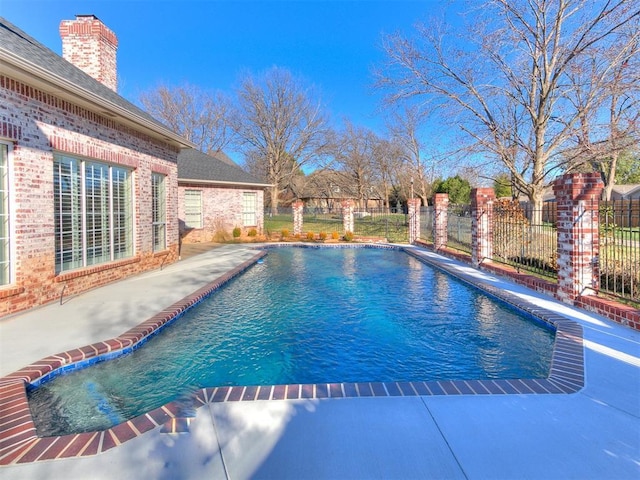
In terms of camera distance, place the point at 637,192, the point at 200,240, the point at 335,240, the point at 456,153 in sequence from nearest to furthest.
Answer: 1. the point at 456,153
2. the point at 200,240
3. the point at 335,240
4. the point at 637,192

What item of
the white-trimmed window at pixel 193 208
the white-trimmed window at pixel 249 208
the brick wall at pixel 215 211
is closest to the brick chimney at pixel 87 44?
the brick wall at pixel 215 211

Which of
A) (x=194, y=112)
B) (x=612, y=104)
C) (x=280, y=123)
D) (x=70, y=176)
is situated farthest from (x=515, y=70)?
(x=194, y=112)

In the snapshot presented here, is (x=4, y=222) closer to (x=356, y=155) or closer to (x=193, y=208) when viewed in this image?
(x=193, y=208)

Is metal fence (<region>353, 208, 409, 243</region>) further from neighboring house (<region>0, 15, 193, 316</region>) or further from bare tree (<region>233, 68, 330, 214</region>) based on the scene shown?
neighboring house (<region>0, 15, 193, 316</region>)

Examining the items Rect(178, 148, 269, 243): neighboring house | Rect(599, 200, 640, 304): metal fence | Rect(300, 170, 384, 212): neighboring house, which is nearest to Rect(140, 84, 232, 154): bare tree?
Rect(300, 170, 384, 212): neighboring house

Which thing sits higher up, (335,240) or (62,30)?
(62,30)

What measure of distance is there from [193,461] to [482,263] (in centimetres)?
949

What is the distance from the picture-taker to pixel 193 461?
2363 millimetres

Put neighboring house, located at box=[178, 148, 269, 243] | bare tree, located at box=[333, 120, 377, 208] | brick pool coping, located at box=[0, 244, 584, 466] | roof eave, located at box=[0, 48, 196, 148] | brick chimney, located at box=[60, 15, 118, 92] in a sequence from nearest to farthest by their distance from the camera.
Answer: brick pool coping, located at box=[0, 244, 584, 466]
roof eave, located at box=[0, 48, 196, 148]
brick chimney, located at box=[60, 15, 118, 92]
neighboring house, located at box=[178, 148, 269, 243]
bare tree, located at box=[333, 120, 377, 208]

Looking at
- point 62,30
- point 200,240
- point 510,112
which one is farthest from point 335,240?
point 62,30

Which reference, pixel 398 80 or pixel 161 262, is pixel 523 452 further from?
pixel 398 80

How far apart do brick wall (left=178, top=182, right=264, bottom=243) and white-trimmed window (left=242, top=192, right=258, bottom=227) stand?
0.31 m

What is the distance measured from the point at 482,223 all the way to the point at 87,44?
1212 cm

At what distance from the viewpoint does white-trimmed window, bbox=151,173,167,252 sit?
1041cm
